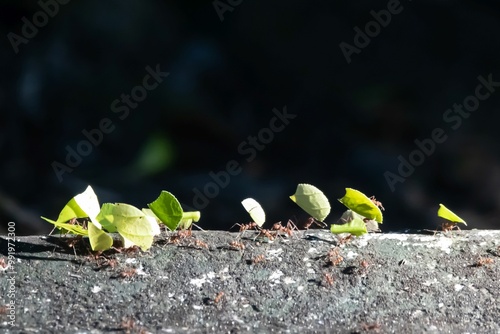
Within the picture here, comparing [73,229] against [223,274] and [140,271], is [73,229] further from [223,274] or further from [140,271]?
[223,274]

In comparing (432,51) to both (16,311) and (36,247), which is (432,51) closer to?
(36,247)

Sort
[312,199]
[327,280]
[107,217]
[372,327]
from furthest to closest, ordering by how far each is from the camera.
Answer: [312,199]
[107,217]
[327,280]
[372,327]

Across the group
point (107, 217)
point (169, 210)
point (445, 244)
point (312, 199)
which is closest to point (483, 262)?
point (445, 244)

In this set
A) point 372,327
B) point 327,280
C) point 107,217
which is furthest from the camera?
point 107,217

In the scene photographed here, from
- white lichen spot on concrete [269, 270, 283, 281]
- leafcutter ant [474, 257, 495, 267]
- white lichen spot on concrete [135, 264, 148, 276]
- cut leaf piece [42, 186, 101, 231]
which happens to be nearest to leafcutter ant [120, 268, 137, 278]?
white lichen spot on concrete [135, 264, 148, 276]

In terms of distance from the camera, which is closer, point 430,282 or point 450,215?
point 430,282
